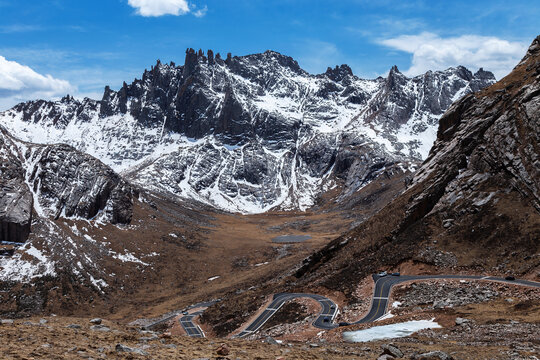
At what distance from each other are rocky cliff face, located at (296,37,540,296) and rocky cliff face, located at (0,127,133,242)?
6774cm

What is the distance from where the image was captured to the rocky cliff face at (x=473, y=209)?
174 ft

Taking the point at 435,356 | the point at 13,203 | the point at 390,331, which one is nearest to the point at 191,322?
the point at 390,331

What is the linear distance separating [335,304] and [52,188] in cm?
9177

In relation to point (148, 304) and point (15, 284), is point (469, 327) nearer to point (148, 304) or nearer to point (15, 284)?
point (148, 304)

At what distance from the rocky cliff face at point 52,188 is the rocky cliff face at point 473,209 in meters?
67.7

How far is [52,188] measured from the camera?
111312 millimetres

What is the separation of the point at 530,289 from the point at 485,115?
137 feet

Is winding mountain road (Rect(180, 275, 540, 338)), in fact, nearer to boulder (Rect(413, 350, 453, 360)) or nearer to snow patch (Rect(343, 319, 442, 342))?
snow patch (Rect(343, 319, 442, 342))

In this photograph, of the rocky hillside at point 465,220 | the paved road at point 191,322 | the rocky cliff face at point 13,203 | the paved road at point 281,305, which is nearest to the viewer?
the paved road at point 281,305

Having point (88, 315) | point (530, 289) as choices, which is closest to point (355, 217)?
point (88, 315)

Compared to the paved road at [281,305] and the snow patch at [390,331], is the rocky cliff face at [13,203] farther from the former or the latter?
the snow patch at [390,331]

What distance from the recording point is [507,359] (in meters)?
19.5

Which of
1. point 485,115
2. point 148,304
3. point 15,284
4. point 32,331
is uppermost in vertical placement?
point 485,115

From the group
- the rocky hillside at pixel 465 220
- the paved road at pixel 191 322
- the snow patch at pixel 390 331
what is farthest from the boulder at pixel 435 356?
the paved road at pixel 191 322
